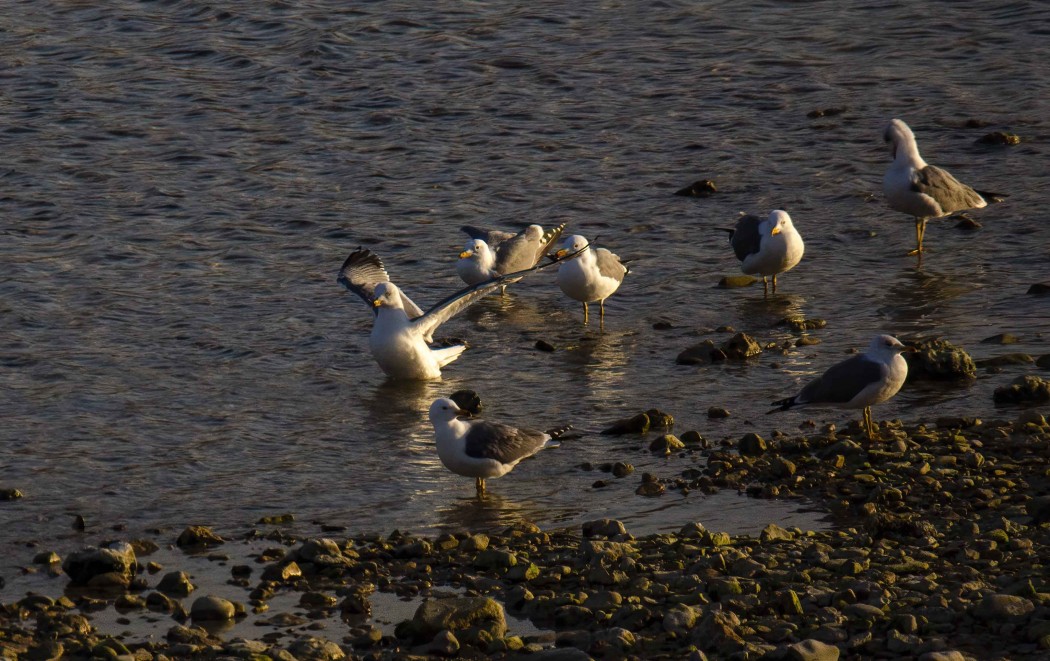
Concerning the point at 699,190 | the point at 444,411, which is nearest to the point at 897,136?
the point at 699,190

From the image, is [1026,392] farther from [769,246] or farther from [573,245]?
[573,245]

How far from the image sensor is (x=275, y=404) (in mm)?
11984

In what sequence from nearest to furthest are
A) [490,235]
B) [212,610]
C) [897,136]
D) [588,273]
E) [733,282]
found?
[212,610]
[588,273]
[733,282]
[490,235]
[897,136]

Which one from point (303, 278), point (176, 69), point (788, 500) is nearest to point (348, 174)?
point (303, 278)

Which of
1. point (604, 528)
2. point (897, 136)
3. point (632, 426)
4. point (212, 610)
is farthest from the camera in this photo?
point (897, 136)

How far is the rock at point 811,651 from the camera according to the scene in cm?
673

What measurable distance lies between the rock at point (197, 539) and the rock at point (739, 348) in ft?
16.2

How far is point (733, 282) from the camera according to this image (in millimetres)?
14852

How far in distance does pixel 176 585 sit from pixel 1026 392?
19.8ft

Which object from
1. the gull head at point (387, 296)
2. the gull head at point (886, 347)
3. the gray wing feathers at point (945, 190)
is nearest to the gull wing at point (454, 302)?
the gull head at point (387, 296)

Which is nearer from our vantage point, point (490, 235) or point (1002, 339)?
point (1002, 339)

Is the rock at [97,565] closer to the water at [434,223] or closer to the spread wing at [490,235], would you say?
the water at [434,223]

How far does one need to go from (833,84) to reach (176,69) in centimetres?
944

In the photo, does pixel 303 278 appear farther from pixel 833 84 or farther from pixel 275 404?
pixel 833 84
